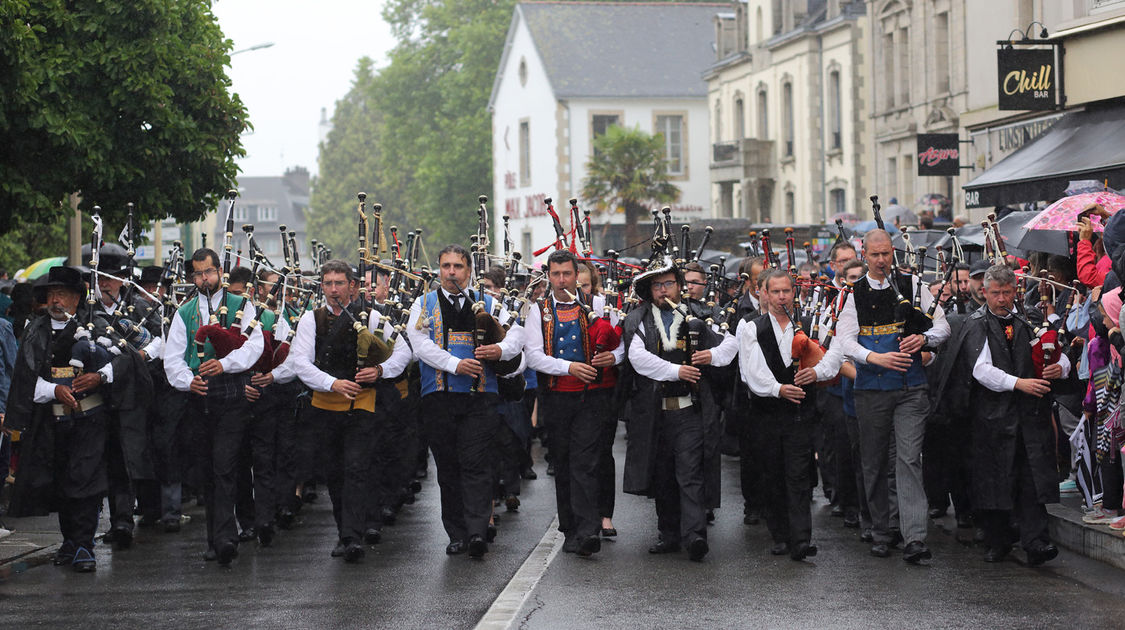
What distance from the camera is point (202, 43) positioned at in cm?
1839

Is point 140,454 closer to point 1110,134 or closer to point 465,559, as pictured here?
point 465,559

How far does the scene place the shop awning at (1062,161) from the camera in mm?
17844

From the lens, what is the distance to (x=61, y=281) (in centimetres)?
1068

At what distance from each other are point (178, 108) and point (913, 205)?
77.3ft

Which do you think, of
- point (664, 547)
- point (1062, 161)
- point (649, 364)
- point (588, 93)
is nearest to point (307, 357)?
point (649, 364)

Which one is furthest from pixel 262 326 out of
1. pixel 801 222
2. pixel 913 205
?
pixel 801 222

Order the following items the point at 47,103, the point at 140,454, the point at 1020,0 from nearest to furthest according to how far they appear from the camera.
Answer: the point at 140,454 → the point at 47,103 → the point at 1020,0

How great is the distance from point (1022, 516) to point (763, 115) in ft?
131

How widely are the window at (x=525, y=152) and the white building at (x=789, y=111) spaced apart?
458 inches

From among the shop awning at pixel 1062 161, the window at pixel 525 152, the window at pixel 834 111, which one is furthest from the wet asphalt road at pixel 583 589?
the window at pixel 525 152

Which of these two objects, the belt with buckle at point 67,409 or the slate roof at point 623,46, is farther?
the slate roof at point 623,46

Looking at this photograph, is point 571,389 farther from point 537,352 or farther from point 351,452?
point 351,452

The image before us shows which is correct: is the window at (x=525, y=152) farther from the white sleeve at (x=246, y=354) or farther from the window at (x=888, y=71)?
the white sleeve at (x=246, y=354)

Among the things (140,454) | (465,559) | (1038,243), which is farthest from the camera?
(1038,243)
